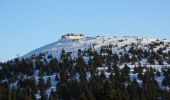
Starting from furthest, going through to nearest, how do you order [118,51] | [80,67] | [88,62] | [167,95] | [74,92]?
[118,51]
[88,62]
[80,67]
[74,92]
[167,95]

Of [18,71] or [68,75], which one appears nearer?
[68,75]

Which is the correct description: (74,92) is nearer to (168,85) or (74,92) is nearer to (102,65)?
(168,85)

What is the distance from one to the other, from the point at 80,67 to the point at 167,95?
49.3 m

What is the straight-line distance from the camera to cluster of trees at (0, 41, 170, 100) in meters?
99.6

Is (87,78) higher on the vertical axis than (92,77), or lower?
lower

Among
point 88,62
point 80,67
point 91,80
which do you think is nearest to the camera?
point 91,80

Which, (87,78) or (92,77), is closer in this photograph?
(92,77)

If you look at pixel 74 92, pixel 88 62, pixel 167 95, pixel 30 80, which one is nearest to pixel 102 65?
pixel 88 62

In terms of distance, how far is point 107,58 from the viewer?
153m

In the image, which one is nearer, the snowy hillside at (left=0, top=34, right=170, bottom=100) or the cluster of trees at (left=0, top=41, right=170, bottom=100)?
the cluster of trees at (left=0, top=41, right=170, bottom=100)

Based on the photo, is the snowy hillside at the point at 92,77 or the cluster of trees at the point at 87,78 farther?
the snowy hillside at the point at 92,77

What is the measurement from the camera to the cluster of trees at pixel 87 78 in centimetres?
9956

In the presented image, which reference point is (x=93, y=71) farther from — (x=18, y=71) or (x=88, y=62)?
(x=18, y=71)

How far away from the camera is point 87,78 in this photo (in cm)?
12531
